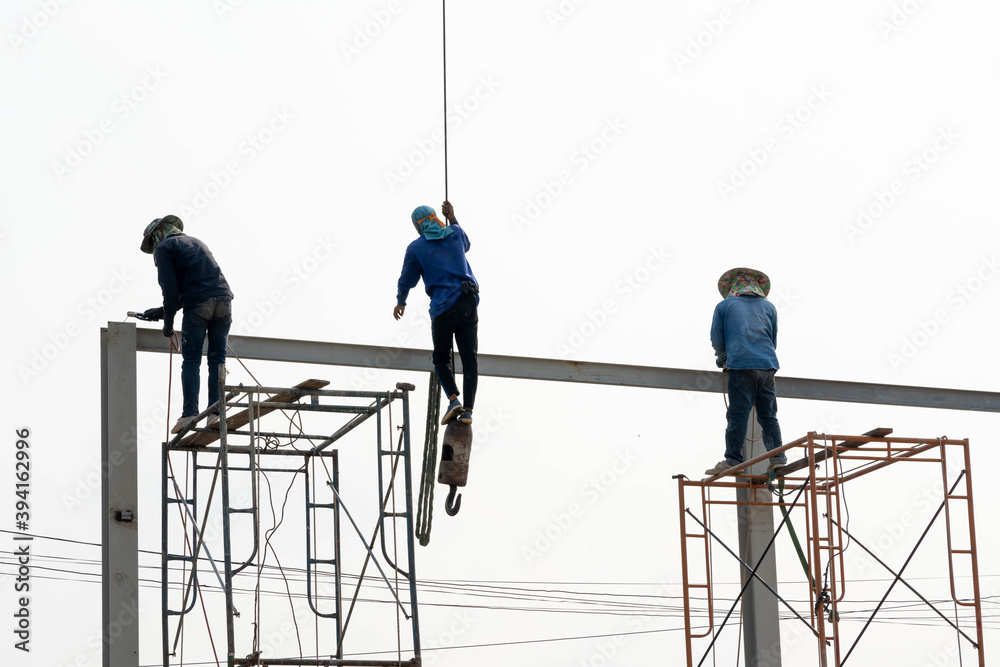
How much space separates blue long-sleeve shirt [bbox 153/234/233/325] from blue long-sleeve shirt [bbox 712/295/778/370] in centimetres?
509

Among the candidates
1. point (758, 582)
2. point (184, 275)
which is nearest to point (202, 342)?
point (184, 275)

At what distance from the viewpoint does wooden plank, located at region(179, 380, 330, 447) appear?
1228 cm

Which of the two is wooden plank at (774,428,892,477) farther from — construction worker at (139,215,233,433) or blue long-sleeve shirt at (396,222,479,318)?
construction worker at (139,215,233,433)

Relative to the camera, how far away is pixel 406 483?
1225 cm

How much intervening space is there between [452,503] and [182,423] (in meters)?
2.70

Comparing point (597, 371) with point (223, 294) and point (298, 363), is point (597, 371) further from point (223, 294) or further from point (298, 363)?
point (223, 294)

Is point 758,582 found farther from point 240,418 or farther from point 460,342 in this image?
point 240,418

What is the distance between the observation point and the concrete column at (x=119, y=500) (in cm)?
1309

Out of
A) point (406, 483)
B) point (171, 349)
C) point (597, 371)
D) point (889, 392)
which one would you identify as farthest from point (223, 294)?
point (889, 392)

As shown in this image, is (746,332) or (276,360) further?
(746,332)

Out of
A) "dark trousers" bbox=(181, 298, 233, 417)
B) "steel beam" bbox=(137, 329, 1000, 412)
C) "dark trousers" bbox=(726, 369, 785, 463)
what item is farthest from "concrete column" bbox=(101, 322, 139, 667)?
"dark trousers" bbox=(726, 369, 785, 463)

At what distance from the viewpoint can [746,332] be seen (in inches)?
579

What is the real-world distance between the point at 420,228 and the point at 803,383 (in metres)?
5.37

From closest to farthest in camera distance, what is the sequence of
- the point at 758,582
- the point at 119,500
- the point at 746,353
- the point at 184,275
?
1. the point at 119,500
2. the point at 184,275
3. the point at 746,353
4. the point at 758,582
